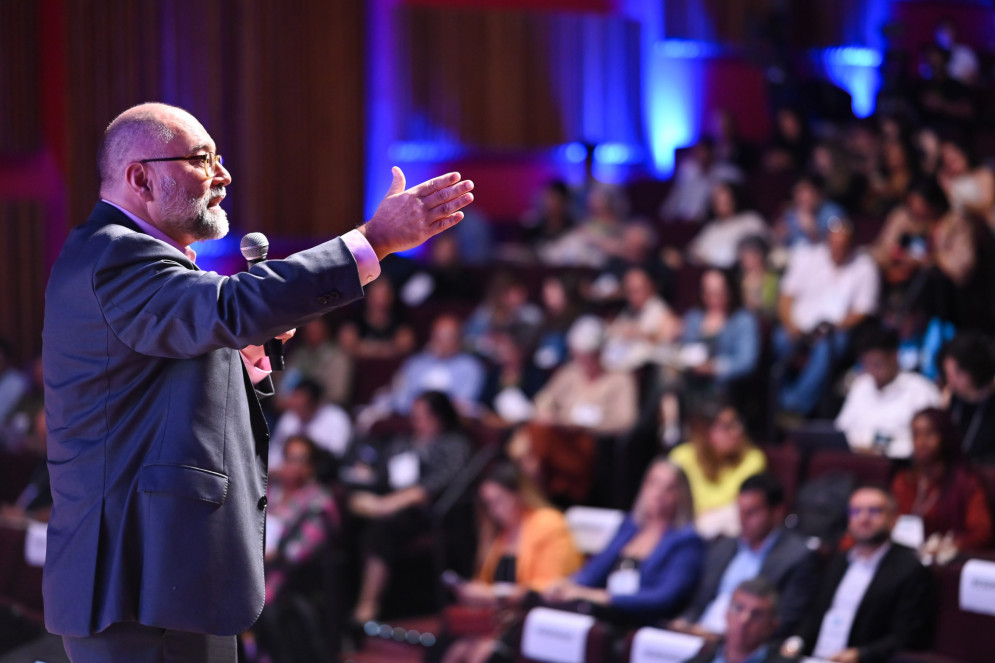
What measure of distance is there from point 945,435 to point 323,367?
3.81 metres

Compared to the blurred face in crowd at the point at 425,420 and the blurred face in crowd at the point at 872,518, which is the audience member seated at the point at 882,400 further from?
the blurred face in crowd at the point at 425,420

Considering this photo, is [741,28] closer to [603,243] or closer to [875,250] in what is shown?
[603,243]

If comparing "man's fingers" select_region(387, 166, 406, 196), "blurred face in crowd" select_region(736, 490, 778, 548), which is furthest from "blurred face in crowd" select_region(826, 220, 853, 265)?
"man's fingers" select_region(387, 166, 406, 196)

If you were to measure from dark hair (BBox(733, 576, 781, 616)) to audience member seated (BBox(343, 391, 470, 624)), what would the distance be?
208 cm

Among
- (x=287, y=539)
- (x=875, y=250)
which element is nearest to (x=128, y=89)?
(x=287, y=539)

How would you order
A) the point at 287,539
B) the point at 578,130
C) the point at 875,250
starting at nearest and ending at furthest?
1. the point at 287,539
2. the point at 875,250
3. the point at 578,130

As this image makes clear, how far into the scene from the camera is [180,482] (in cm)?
163

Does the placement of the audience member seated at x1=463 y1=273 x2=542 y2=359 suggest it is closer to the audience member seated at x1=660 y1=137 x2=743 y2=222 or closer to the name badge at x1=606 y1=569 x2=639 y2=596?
the audience member seated at x1=660 y1=137 x2=743 y2=222

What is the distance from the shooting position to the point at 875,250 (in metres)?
6.38

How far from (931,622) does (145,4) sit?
594cm

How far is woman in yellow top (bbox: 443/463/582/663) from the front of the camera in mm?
4773

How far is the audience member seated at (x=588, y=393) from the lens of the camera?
576 cm

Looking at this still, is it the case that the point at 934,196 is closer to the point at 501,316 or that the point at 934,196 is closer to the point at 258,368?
the point at 501,316

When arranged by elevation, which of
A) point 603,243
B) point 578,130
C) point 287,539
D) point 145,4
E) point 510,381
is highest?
point 145,4
